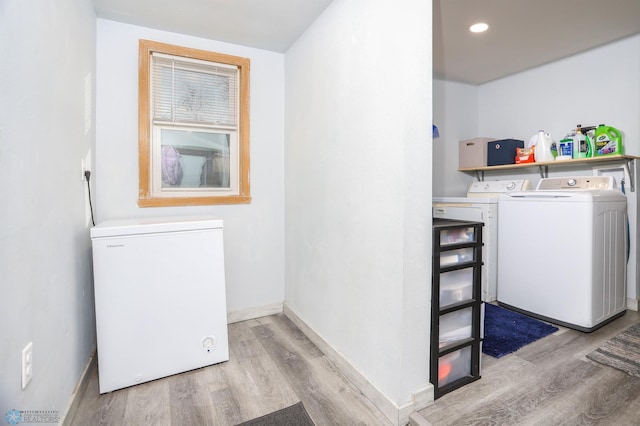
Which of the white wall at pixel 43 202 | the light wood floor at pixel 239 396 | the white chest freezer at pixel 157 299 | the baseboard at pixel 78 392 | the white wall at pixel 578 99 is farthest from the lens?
the white wall at pixel 578 99

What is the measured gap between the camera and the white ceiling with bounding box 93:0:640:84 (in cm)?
217

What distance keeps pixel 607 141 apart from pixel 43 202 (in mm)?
4105

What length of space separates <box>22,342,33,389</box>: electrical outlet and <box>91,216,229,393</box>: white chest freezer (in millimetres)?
676

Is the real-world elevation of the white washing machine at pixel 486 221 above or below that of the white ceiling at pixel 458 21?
below

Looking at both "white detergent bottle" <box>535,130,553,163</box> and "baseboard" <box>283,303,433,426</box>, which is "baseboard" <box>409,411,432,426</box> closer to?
"baseboard" <box>283,303,433,426</box>

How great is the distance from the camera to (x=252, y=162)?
2812mm

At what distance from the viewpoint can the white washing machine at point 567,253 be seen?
7.97 feet

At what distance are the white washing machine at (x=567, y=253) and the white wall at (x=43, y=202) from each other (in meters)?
3.29

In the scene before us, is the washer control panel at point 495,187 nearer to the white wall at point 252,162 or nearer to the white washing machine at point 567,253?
the white washing machine at point 567,253

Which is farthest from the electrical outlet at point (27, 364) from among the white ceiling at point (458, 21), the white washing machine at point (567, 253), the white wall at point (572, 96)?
the white wall at point (572, 96)

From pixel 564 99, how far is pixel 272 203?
3.24 metres

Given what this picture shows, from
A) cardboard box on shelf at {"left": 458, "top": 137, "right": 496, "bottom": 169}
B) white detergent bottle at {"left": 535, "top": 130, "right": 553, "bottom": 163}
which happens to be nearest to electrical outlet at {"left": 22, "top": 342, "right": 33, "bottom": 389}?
white detergent bottle at {"left": 535, "top": 130, "right": 553, "bottom": 163}

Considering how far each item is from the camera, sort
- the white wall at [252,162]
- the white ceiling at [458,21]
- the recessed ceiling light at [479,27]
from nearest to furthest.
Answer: the white ceiling at [458,21]
the white wall at [252,162]
the recessed ceiling light at [479,27]

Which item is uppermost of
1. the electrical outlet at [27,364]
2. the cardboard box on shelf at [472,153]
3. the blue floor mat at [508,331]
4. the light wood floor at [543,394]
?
the cardboard box on shelf at [472,153]
